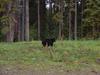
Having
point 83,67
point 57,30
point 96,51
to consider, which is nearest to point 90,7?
point 57,30

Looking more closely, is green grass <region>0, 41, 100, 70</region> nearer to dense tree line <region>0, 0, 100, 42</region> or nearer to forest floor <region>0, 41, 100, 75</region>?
forest floor <region>0, 41, 100, 75</region>

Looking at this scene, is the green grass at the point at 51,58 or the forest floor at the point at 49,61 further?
the green grass at the point at 51,58

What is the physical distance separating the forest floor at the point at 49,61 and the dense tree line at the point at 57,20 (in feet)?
77.5

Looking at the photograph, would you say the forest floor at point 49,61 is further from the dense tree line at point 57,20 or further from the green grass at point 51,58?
the dense tree line at point 57,20

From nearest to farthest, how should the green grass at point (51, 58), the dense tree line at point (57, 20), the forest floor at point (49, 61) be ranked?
the forest floor at point (49, 61) → the green grass at point (51, 58) → the dense tree line at point (57, 20)

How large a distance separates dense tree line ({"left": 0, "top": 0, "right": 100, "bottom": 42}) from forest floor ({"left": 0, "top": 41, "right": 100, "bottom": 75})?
77.5 feet

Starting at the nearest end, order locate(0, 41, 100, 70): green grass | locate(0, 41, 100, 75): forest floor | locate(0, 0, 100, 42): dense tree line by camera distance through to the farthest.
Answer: locate(0, 41, 100, 75): forest floor < locate(0, 41, 100, 70): green grass < locate(0, 0, 100, 42): dense tree line

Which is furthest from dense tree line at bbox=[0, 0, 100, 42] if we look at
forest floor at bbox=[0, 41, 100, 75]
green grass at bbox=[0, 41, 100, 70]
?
forest floor at bbox=[0, 41, 100, 75]

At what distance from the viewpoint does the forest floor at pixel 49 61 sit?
11305mm

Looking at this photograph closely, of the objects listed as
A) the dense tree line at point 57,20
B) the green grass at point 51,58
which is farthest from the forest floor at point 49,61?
the dense tree line at point 57,20

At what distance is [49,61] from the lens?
13.1 meters

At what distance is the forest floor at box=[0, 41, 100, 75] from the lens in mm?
11305

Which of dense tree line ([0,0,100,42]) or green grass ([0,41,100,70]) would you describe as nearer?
green grass ([0,41,100,70])

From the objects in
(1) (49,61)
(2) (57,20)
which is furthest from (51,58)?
(2) (57,20)
